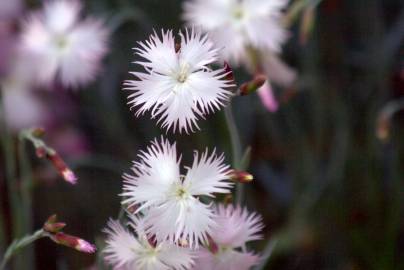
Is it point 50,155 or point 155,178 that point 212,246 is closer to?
point 155,178

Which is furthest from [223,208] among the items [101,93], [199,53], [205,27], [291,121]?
[101,93]

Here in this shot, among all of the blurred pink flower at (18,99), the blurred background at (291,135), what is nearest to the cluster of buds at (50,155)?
the blurred background at (291,135)

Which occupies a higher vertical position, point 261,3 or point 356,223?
point 261,3

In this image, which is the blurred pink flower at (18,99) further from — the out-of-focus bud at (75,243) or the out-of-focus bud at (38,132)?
the out-of-focus bud at (75,243)

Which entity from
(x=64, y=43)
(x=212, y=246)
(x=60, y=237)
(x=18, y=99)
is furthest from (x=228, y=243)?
(x=18, y=99)

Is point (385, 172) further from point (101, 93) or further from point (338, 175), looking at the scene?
point (101, 93)

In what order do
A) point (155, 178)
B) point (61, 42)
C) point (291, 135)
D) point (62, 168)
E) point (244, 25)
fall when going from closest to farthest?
point (155, 178), point (62, 168), point (244, 25), point (61, 42), point (291, 135)
